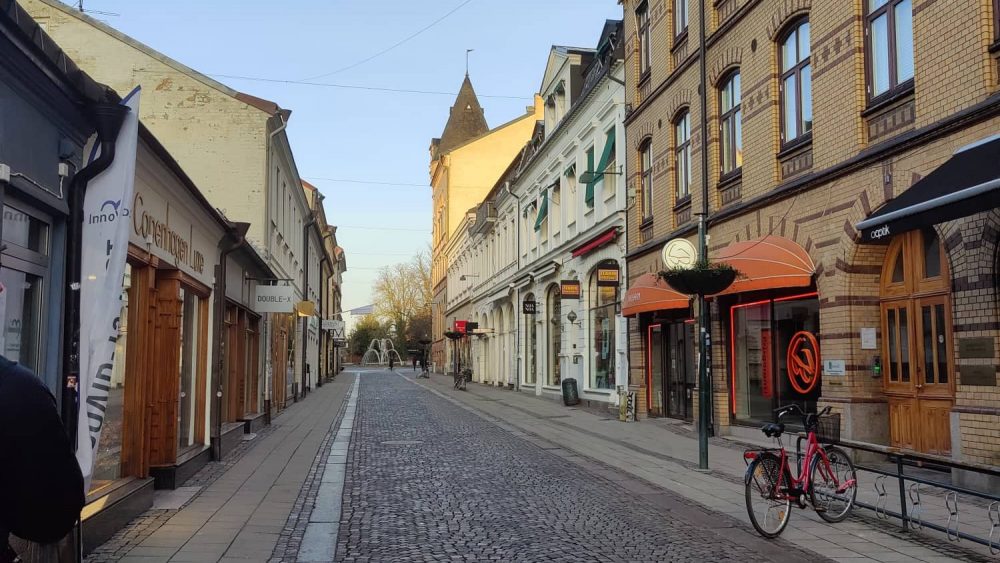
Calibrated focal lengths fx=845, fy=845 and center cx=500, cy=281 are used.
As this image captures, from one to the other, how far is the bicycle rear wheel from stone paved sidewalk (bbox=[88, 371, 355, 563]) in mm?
3949

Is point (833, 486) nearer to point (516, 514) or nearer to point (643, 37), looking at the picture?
point (516, 514)

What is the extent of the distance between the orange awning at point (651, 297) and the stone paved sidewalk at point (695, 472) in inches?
97.4

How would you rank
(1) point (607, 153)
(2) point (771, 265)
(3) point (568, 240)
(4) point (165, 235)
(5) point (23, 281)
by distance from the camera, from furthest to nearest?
(3) point (568, 240), (1) point (607, 153), (2) point (771, 265), (4) point (165, 235), (5) point (23, 281)

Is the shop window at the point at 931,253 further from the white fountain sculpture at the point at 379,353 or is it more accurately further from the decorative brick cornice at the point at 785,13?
the white fountain sculpture at the point at 379,353

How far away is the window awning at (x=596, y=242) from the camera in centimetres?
2168

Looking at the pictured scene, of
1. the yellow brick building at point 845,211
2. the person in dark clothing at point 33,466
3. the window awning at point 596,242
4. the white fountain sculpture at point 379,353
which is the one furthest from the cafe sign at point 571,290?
the white fountain sculpture at point 379,353

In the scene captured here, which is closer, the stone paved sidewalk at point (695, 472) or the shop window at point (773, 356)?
the stone paved sidewalk at point (695, 472)

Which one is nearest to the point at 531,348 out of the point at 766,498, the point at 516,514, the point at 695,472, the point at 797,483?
the point at 695,472

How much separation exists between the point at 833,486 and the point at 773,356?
6.60m

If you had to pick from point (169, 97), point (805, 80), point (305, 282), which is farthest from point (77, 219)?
point (305, 282)

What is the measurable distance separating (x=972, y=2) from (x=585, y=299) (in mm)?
15867

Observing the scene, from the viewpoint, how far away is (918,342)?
10.6 m

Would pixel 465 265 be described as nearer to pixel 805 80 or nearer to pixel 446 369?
pixel 446 369

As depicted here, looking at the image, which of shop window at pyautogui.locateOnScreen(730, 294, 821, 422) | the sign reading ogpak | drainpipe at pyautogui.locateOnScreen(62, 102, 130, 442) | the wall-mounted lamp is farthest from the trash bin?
drainpipe at pyautogui.locateOnScreen(62, 102, 130, 442)
